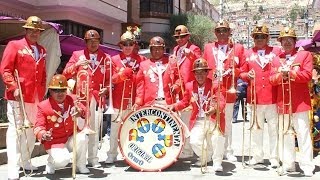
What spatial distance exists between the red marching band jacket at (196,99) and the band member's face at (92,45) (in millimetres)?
1599

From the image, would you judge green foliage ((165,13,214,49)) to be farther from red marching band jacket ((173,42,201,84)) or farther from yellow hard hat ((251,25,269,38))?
yellow hard hat ((251,25,269,38))

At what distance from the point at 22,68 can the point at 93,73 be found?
3.91ft

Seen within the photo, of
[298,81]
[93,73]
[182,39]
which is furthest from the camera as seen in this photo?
[182,39]

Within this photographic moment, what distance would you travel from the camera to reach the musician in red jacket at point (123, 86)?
312 inches

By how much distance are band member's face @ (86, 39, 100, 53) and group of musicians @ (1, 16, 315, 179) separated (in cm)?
2

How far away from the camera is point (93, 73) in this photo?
778cm

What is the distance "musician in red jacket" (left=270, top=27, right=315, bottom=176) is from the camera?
6988 millimetres

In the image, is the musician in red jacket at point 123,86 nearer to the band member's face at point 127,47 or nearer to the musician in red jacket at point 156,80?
the band member's face at point 127,47

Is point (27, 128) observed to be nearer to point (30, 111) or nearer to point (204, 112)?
point (30, 111)

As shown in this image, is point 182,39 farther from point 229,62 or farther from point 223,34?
point 229,62

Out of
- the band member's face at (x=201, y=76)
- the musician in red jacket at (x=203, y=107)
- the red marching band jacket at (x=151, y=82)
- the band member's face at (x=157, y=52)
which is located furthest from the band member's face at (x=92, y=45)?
the band member's face at (x=201, y=76)

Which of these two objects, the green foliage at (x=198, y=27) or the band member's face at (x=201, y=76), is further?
the green foliage at (x=198, y=27)

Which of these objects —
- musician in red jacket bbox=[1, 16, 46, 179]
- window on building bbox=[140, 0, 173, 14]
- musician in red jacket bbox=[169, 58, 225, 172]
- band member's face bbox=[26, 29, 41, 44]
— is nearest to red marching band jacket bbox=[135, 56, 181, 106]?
musician in red jacket bbox=[169, 58, 225, 172]

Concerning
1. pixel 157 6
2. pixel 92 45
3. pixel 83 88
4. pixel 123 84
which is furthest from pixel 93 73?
pixel 157 6
